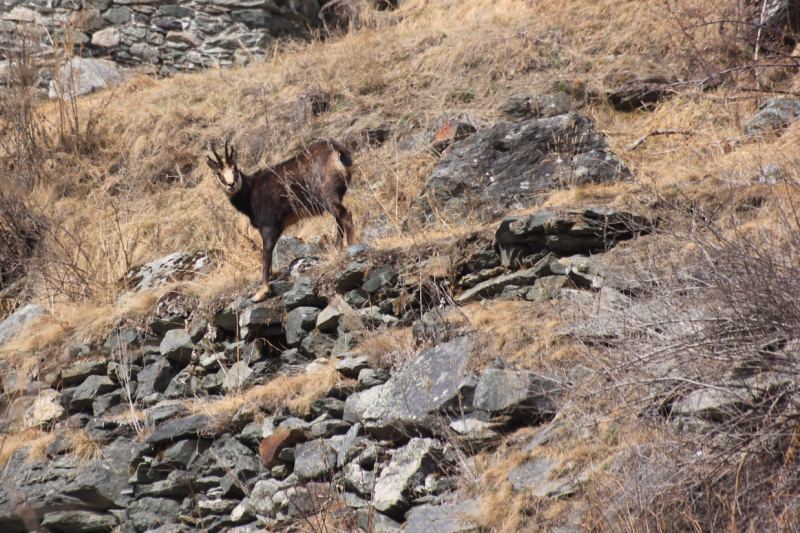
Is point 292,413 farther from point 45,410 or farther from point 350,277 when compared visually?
point 45,410

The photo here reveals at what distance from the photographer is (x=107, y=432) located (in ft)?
25.6

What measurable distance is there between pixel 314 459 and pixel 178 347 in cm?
258

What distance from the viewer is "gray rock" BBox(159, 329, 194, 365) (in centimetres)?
840

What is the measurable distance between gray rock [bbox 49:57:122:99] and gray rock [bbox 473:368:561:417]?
11.6 metres

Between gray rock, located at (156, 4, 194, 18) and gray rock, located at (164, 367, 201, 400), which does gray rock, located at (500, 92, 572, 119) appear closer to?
gray rock, located at (164, 367, 201, 400)

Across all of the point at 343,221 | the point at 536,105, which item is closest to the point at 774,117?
the point at 536,105

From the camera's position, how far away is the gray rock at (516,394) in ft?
18.3

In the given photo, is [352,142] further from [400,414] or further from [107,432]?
[400,414]

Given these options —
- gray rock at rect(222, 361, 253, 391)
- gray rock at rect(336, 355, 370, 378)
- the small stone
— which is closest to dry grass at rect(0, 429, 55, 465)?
gray rock at rect(222, 361, 253, 391)

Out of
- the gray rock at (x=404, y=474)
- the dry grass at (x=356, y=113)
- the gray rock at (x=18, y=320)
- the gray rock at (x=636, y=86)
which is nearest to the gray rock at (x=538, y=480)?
the gray rock at (x=404, y=474)

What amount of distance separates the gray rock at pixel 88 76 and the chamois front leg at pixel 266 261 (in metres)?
8.03

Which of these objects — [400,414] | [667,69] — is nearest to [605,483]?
[400,414]

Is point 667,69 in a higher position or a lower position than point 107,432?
higher

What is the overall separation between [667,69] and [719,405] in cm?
680
